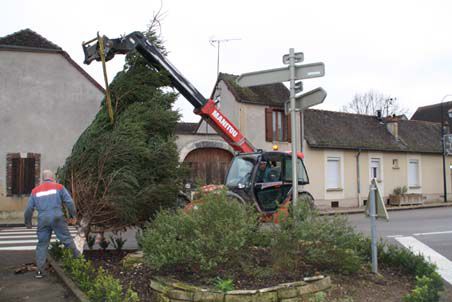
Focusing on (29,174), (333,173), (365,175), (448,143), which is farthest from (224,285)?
(448,143)

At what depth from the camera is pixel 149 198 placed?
7.08 m

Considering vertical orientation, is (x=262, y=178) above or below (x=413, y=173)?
below

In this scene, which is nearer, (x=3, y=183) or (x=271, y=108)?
(x=3, y=183)

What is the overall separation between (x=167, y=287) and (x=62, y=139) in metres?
15.4

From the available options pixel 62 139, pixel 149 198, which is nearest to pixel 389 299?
pixel 149 198

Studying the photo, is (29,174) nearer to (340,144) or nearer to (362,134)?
(340,144)

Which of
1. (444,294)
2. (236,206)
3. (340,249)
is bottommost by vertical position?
(444,294)

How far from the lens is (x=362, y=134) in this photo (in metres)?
25.4

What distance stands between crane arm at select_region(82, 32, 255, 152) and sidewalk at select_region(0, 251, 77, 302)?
4.31 metres

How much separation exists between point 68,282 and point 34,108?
1427 centimetres

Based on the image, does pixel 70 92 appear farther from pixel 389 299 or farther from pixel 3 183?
pixel 389 299

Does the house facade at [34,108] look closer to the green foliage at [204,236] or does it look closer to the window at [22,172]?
the window at [22,172]

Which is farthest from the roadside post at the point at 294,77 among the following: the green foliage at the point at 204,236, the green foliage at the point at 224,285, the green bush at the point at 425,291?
the green bush at the point at 425,291

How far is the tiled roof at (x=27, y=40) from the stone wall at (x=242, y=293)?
653 inches
